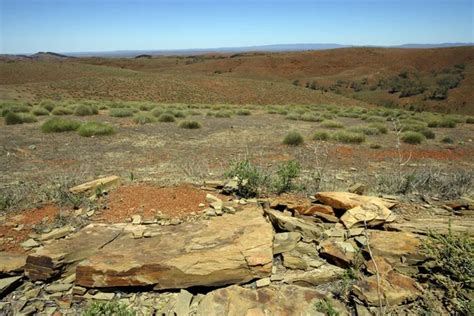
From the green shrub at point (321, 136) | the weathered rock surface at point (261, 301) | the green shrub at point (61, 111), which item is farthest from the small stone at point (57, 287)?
the green shrub at point (61, 111)

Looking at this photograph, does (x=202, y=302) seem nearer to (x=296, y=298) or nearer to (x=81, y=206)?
(x=296, y=298)

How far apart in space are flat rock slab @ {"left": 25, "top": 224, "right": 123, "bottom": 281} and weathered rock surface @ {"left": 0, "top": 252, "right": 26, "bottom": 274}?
15cm

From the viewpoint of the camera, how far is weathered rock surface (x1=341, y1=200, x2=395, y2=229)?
4570 mm

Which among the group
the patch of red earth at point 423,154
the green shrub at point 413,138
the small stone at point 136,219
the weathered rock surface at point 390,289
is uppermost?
the small stone at point 136,219

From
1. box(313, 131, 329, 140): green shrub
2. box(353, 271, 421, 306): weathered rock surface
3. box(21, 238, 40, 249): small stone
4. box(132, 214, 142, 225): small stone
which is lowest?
box(313, 131, 329, 140): green shrub

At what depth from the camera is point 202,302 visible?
132 inches

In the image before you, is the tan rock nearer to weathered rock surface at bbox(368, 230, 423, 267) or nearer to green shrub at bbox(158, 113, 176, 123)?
weathered rock surface at bbox(368, 230, 423, 267)

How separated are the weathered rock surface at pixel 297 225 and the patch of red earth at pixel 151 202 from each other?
1.24 meters

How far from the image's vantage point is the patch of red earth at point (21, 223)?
173 inches

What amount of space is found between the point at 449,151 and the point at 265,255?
445 inches

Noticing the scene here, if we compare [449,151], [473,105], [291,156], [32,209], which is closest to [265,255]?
[32,209]

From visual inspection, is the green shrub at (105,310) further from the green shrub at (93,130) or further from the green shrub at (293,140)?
the green shrub at (93,130)

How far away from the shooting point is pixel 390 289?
3.40m

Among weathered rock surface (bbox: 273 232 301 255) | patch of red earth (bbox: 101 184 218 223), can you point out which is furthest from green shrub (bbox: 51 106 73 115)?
weathered rock surface (bbox: 273 232 301 255)
